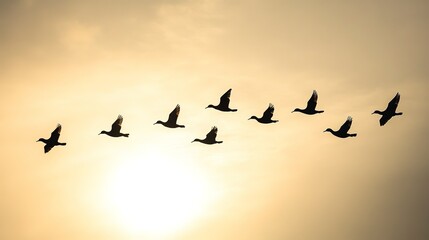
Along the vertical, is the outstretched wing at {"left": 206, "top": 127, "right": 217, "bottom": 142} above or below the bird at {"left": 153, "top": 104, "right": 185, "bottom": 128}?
below

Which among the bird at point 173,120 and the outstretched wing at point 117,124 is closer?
the outstretched wing at point 117,124

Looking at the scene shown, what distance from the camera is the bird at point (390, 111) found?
551ft

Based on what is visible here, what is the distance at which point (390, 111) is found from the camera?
169 m

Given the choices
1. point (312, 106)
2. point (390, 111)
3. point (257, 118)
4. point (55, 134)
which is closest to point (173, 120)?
point (257, 118)

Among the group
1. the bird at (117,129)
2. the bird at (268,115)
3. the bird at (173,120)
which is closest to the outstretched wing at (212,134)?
the bird at (173,120)

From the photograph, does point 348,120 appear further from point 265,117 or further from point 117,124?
point 117,124

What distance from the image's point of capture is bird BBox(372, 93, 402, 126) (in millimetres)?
167875

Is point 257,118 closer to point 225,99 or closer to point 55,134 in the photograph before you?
point 225,99

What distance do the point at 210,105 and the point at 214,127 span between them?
2464 millimetres

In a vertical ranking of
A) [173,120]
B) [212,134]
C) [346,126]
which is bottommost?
[346,126]

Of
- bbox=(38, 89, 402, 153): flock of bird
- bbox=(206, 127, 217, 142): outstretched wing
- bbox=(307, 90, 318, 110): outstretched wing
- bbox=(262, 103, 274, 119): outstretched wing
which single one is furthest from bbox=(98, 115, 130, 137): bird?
bbox=(307, 90, 318, 110): outstretched wing

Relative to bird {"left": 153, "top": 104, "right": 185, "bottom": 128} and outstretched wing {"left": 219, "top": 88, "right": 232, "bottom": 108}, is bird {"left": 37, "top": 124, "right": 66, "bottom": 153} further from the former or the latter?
outstretched wing {"left": 219, "top": 88, "right": 232, "bottom": 108}

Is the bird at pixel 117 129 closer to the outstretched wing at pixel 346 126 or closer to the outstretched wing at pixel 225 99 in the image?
the outstretched wing at pixel 225 99

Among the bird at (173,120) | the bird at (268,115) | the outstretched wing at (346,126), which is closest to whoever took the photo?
the bird at (173,120)
